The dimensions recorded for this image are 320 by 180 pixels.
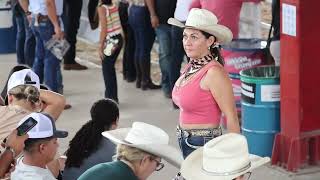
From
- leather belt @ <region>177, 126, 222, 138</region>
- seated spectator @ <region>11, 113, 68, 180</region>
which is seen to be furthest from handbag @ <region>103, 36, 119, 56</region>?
seated spectator @ <region>11, 113, 68, 180</region>

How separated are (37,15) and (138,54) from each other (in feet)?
4.67

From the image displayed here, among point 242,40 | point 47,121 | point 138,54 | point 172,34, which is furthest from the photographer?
point 138,54

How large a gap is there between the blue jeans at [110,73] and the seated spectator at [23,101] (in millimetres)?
3263

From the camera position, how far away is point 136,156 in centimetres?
449

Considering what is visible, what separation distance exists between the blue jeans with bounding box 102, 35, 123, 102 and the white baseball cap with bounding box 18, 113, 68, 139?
453cm

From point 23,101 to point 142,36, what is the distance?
4833 mm

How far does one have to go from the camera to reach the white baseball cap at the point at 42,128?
17.2 feet

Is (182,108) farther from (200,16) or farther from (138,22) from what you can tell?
(138,22)

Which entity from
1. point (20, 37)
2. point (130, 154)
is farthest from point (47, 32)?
point (130, 154)

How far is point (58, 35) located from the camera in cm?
1034

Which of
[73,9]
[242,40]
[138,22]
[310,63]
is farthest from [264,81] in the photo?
[73,9]

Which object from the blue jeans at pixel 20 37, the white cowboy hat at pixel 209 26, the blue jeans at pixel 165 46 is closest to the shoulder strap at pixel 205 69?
the white cowboy hat at pixel 209 26

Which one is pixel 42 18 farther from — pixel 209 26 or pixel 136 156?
pixel 136 156

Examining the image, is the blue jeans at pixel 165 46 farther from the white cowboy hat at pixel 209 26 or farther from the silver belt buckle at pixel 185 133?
the silver belt buckle at pixel 185 133
